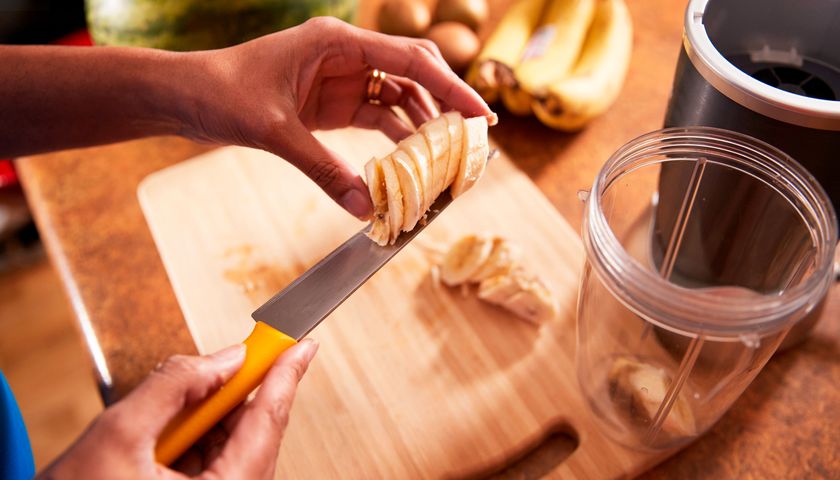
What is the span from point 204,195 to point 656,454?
811 millimetres

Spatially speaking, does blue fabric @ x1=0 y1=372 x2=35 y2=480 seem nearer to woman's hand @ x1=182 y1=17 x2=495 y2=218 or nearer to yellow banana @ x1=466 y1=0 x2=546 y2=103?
woman's hand @ x1=182 y1=17 x2=495 y2=218

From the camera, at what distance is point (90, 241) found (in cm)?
114

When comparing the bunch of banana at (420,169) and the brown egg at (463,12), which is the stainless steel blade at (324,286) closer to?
the bunch of banana at (420,169)

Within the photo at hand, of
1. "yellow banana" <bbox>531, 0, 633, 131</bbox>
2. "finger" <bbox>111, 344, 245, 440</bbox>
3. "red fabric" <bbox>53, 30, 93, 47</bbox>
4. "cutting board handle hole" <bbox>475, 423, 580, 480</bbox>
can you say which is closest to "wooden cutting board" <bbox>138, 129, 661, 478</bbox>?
"cutting board handle hole" <bbox>475, 423, 580, 480</bbox>

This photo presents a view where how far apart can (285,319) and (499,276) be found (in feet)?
1.17

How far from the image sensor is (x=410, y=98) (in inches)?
44.6

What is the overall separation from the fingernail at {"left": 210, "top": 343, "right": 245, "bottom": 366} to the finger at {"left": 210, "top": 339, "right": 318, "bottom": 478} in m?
0.04

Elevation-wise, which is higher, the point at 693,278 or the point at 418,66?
the point at 418,66

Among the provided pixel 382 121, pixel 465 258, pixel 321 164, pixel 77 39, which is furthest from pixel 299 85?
pixel 77 39

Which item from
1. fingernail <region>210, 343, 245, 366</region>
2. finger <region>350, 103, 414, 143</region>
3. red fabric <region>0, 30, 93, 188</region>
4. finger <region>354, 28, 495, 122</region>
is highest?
finger <region>354, 28, 495, 122</region>

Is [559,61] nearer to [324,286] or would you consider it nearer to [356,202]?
[356,202]

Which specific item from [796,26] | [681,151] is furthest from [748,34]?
[681,151]

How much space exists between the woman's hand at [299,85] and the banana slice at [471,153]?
0.07 metres

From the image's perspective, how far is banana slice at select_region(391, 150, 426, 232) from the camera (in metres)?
0.84
